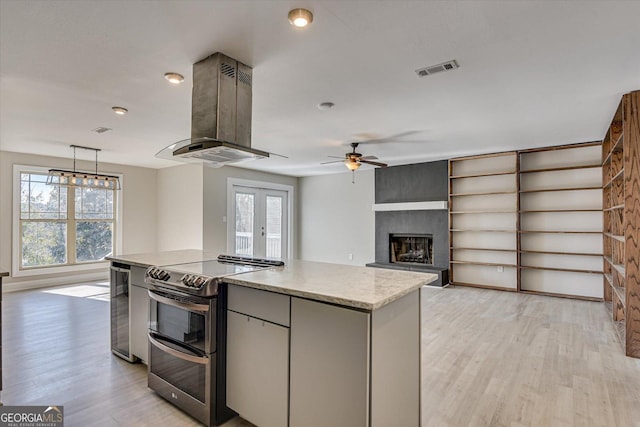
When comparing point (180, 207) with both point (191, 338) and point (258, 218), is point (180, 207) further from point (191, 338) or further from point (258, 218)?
point (191, 338)

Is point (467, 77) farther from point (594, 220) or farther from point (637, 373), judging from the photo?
point (594, 220)

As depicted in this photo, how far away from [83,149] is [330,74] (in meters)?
4.90

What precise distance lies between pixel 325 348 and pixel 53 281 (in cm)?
680

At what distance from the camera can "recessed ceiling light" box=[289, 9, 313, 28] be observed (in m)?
1.88

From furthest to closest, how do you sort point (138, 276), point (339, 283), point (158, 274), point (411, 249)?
1. point (411, 249)
2. point (138, 276)
3. point (158, 274)
4. point (339, 283)

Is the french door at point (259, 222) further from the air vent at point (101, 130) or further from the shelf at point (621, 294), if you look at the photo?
the shelf at point (621, 294)

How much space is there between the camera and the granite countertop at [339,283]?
5.17ft

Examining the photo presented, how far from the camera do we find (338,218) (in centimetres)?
823

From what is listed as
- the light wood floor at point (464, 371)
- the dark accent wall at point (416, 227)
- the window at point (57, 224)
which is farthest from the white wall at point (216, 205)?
the dark accent wall at point (416, 227)

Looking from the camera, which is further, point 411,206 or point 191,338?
point 411,206

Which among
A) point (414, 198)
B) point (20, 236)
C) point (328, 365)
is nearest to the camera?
point (328, 365)

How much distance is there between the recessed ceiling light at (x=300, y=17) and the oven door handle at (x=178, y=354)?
2.11 metres

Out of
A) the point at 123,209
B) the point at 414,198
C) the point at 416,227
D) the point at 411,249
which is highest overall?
the point at 414,198

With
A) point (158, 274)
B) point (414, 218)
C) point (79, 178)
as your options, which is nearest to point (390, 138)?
point (414, 218)
